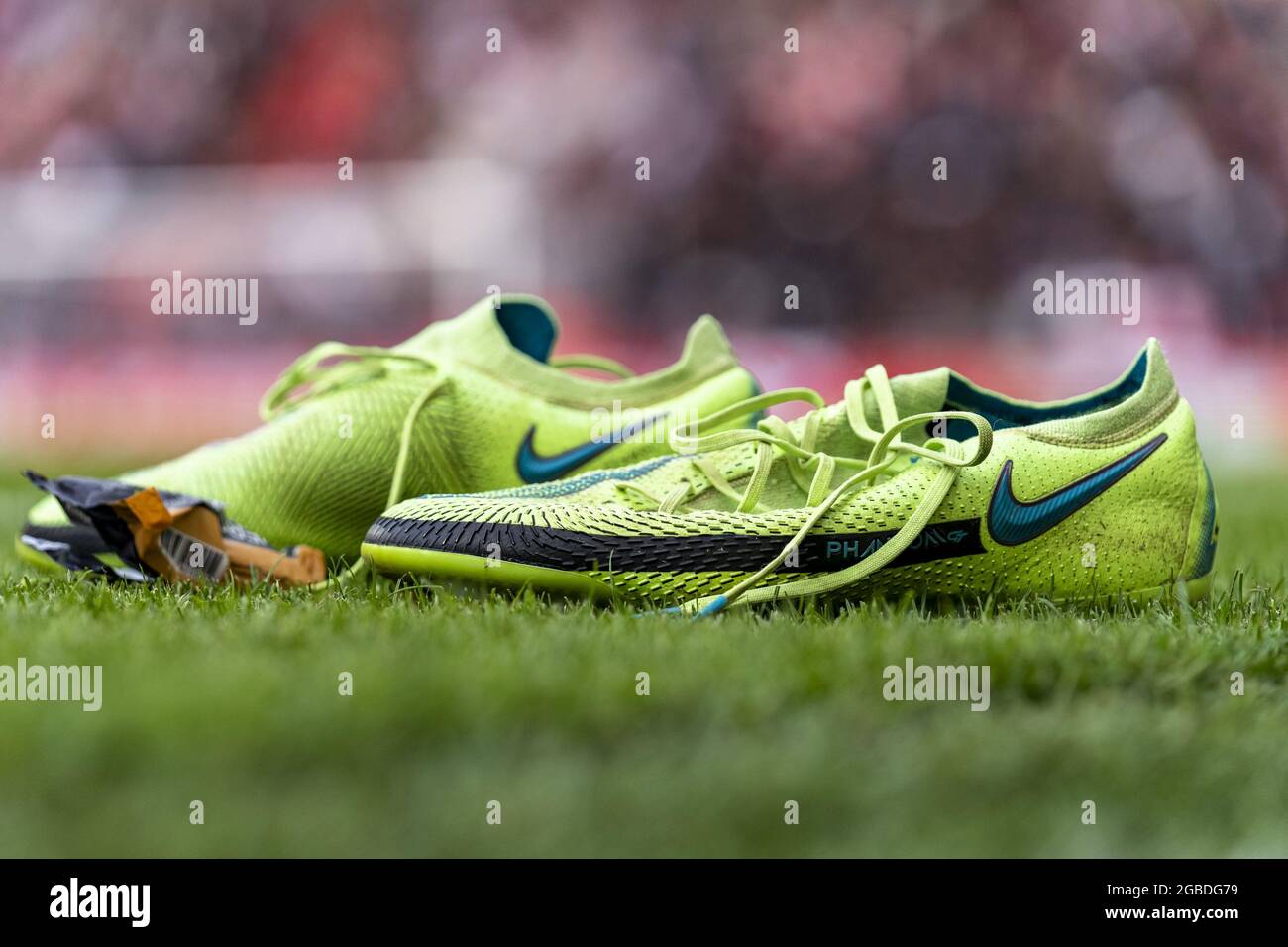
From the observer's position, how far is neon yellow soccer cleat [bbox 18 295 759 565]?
4.82ft

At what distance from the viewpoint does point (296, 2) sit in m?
9.84

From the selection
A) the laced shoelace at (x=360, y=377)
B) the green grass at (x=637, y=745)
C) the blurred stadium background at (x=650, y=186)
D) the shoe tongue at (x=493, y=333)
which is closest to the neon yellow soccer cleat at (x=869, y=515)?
the green grass at (x=637, y=745)

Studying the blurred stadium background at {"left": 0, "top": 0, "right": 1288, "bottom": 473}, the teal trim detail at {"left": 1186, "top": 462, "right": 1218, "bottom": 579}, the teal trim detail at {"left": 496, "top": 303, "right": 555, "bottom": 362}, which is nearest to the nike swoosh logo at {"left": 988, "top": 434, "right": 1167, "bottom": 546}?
the teal trim detail at {"left": 1186, "top": 462, "right": 1218, "bottom": 579}

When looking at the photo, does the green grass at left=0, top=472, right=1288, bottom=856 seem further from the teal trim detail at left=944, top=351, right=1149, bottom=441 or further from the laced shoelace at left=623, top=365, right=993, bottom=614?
the teal trim detail at left=944, top=351, right=1149, bottom=441

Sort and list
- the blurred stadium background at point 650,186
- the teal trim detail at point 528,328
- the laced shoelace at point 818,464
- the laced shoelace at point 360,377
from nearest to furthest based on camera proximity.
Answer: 1. the laced shoelace at point 818,464
2. the laced shoelace at point 360,377
3. the teal trim detail at point 528,328
4. the blurred stadium background at point 650,186

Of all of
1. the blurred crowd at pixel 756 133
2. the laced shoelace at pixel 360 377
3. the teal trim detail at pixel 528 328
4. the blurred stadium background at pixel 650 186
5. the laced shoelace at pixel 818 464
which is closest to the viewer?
the laced shoelace at pixel 818 464

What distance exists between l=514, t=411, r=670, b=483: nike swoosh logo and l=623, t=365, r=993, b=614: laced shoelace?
199mm

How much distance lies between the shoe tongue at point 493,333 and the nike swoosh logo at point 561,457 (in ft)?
0.45

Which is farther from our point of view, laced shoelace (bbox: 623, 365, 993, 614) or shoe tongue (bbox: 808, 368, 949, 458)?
shoe tongue (bbox: 808, 368, 949, 458)

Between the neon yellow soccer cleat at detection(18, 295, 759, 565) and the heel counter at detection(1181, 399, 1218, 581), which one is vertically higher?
the neon yellow soccer cleat at detection(18, 295, 759, 565)

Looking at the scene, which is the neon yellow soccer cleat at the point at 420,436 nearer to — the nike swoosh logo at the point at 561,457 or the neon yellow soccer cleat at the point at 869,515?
the nike swoosh logo at the point at 561,457

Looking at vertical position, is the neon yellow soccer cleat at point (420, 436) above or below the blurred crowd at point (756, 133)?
below

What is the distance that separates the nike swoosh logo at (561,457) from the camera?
4.96 ft
